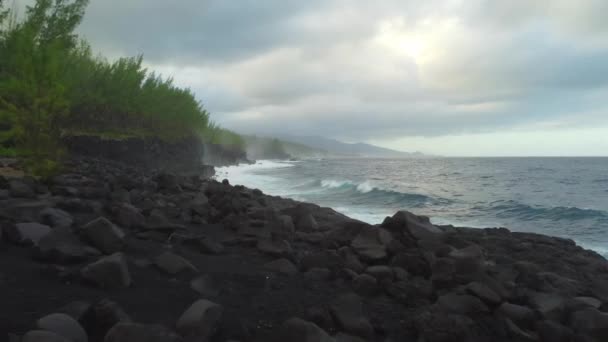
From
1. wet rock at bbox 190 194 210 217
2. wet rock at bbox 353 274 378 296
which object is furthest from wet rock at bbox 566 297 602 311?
wet rock at bbox 190 194 210 217

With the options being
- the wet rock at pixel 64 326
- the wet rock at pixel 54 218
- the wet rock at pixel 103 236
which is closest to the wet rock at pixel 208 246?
the wet rock at pixel 103 236

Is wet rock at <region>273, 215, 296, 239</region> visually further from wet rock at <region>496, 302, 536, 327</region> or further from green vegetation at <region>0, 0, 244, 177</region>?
green vegetation at <region>0, 0, 244, 177</region>

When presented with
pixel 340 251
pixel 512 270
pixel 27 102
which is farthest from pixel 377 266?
pixel 27 102

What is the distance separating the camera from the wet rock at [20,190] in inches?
243

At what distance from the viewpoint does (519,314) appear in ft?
13.6

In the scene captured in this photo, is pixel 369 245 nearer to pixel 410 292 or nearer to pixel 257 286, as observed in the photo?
pixel 410 292

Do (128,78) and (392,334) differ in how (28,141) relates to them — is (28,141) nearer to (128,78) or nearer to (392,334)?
(392,334)

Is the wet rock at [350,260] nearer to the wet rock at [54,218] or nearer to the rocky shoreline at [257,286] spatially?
the rocky shoreline at [257,286]

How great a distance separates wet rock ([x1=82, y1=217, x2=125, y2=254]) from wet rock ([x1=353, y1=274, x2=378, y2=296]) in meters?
2.40

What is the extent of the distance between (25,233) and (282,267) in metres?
2.53

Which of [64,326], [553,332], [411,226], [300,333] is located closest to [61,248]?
[64,326]

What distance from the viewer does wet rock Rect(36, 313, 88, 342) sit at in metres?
2.58

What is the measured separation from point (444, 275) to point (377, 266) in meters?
0.72

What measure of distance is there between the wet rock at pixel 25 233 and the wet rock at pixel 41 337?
1.98 m
